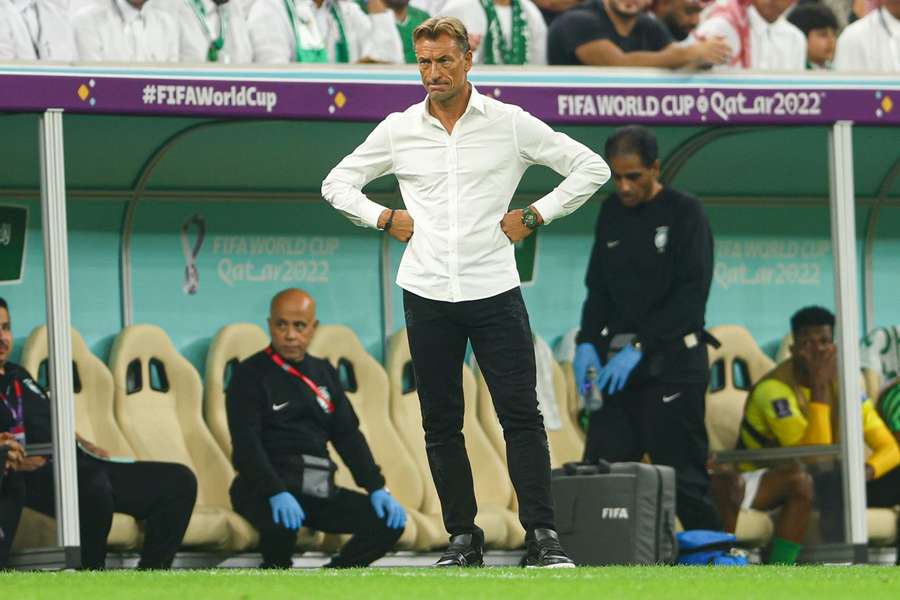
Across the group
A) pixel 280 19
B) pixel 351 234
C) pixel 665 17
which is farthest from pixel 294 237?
pixel 665 17

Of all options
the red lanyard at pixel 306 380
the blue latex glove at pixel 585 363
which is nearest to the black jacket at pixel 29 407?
the red lanyard at pixel 306 380

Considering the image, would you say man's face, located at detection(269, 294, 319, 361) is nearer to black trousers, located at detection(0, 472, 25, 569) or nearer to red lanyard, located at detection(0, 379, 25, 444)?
red lanyard, located at detection(0, 379, 25, 444)

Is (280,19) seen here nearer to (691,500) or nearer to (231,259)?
(231,259)

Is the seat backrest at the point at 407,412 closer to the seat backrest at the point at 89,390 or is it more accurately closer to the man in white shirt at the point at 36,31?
the seat backrest at the point at 89,390

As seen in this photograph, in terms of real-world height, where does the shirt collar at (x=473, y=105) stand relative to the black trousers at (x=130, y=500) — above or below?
above

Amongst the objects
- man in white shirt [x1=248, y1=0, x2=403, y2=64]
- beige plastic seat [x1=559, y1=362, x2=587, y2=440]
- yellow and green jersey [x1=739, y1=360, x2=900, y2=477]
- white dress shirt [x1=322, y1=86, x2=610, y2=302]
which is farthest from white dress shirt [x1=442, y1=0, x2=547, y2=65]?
white dress shirt [x1=322, y1=86, x2=610, y2=302]

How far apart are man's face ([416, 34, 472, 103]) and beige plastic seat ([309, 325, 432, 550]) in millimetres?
3818

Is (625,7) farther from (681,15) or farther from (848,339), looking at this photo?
(848,339)

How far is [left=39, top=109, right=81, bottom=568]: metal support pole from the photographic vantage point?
339 inches

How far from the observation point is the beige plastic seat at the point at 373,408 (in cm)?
1027

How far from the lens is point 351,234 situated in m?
11.0

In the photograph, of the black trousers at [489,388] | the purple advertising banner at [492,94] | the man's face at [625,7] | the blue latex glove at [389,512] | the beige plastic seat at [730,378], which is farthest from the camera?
the beige plastic seat at [730,378]

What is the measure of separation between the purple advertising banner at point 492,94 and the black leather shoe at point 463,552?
120 inches

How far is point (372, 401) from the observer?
10461 millimetres
